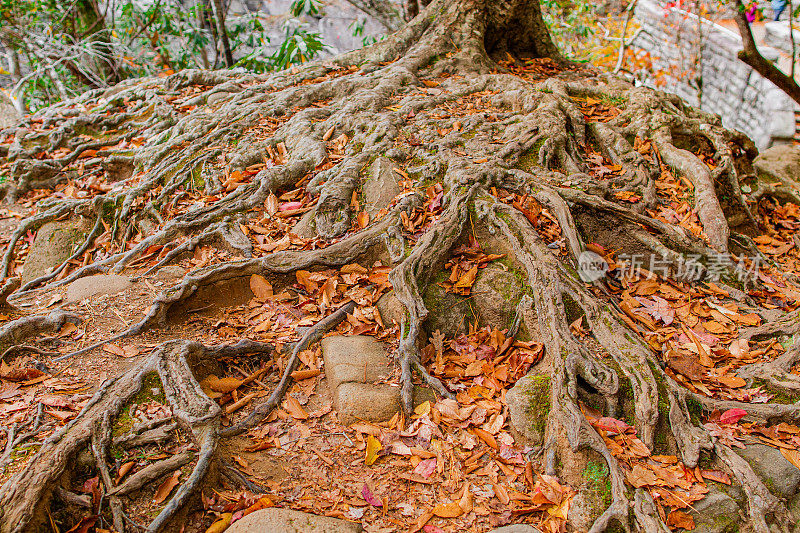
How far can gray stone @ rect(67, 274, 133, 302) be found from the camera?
→ 3287mm

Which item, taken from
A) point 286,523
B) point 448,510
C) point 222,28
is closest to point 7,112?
point 222,28

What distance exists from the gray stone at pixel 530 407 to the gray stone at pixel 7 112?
25.2 ft

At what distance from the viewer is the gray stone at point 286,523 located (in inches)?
76.5

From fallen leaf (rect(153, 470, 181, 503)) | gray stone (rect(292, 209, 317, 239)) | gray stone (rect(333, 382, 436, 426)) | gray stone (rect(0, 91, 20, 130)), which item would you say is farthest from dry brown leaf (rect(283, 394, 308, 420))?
gray stone (rect(0, 91, 20, 130))

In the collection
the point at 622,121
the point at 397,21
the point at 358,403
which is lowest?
the point at 358,403

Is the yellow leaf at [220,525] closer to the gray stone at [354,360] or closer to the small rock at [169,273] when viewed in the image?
the gray stone at [354,360]

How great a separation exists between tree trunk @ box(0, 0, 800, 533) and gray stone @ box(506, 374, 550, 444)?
27 mm

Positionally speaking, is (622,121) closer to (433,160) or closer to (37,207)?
(433,160)

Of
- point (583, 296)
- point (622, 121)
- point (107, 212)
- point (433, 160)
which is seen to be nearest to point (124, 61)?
point (107, 212)

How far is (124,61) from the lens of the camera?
8555mm

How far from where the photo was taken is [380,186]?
383 cm

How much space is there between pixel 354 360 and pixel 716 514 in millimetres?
1879

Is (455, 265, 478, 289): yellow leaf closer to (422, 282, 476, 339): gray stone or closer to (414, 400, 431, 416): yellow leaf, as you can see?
(422, 282, 476, 339): gray stone

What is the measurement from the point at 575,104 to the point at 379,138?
2134 millimetres
